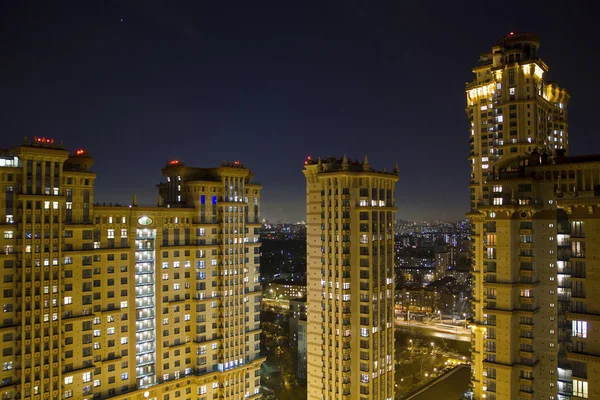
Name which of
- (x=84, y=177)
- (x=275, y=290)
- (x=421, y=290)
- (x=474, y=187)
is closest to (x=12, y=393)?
(x=84, y=177)

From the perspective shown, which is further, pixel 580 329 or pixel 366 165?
pixel 366 165

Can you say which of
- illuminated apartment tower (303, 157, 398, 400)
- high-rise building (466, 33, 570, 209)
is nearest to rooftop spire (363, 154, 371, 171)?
illuminated apartment tower (303, 157, 398, 400)

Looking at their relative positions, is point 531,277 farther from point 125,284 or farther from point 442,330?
point 442,330

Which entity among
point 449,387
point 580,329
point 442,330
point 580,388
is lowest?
point 442,330

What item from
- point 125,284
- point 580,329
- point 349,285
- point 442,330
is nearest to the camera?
point 580,329

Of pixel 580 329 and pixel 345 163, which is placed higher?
pixel 345 163

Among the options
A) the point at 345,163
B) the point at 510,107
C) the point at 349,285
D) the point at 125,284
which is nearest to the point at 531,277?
the point at 349,285
